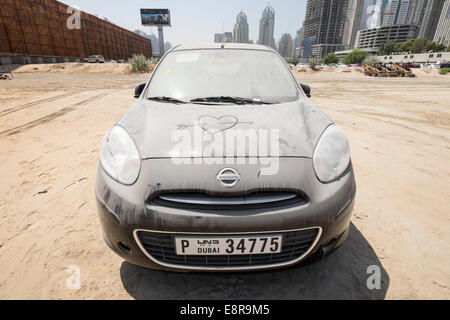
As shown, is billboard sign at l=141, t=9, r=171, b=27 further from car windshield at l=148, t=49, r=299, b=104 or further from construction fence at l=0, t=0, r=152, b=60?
car windshield at l=148, t=49, r=299, b=104

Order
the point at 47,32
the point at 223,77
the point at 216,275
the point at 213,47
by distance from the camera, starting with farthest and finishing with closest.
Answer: the point at 47,32 → the point at 213,47 → the point at 223,77 → the point at 216,275

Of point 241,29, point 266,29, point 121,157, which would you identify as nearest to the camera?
point 121,157

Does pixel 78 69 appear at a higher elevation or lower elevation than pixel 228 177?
higher

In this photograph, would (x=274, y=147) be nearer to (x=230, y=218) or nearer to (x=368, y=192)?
(x=230, y=218)

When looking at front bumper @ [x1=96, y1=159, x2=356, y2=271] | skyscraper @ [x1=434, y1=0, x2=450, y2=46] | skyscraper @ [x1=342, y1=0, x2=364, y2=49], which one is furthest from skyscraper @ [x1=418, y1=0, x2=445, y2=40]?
front bumper @ [x1=96, y1=159, x2=356, y2=271]

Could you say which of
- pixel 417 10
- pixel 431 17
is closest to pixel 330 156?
pixel 431 17

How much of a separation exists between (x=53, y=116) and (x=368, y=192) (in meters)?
6.59

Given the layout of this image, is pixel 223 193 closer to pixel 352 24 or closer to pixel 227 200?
pixel 227 200

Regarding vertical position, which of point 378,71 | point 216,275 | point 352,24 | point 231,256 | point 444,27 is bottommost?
point 216,275

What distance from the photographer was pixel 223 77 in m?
2.08

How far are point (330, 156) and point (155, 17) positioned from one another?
6144cm

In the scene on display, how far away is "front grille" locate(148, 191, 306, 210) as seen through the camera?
115cm
